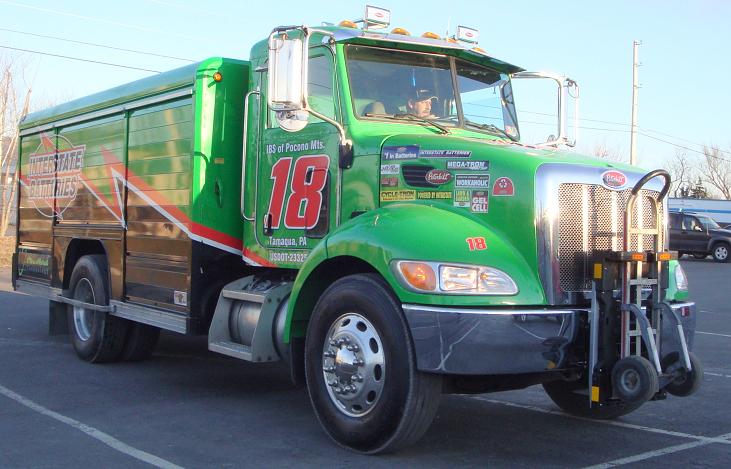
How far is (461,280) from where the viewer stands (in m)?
5.03

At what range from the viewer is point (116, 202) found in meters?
8.76

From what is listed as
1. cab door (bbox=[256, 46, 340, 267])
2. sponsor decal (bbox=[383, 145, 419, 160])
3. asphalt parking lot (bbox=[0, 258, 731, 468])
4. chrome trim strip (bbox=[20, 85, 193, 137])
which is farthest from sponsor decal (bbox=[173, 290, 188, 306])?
sponsor decal (bbox=[383, 145, 419, 160])

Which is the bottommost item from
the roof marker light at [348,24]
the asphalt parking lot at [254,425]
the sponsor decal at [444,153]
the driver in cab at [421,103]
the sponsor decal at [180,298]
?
the asphalt parking lot at [254,425]

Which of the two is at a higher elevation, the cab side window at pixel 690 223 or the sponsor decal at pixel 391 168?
the cab side window at pixel 690 223

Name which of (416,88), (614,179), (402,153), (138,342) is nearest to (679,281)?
(614,179)

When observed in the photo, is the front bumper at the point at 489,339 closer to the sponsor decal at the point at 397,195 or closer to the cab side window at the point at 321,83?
the sponsor decal at the point at 397,195

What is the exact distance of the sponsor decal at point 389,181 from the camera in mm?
5828

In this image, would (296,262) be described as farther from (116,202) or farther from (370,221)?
(116,202)

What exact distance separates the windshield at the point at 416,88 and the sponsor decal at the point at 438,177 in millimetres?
848

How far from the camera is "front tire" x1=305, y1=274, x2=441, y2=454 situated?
203 inches

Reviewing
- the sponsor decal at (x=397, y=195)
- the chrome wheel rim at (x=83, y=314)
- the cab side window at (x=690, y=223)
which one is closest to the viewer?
the sponsor decal at (x=397, y=195)

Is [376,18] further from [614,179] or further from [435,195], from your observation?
[614,179]

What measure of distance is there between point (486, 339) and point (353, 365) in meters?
1.00

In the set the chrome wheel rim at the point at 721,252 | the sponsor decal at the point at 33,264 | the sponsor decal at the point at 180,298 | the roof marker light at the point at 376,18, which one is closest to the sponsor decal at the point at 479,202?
the roof marker light at the point at 376,18
